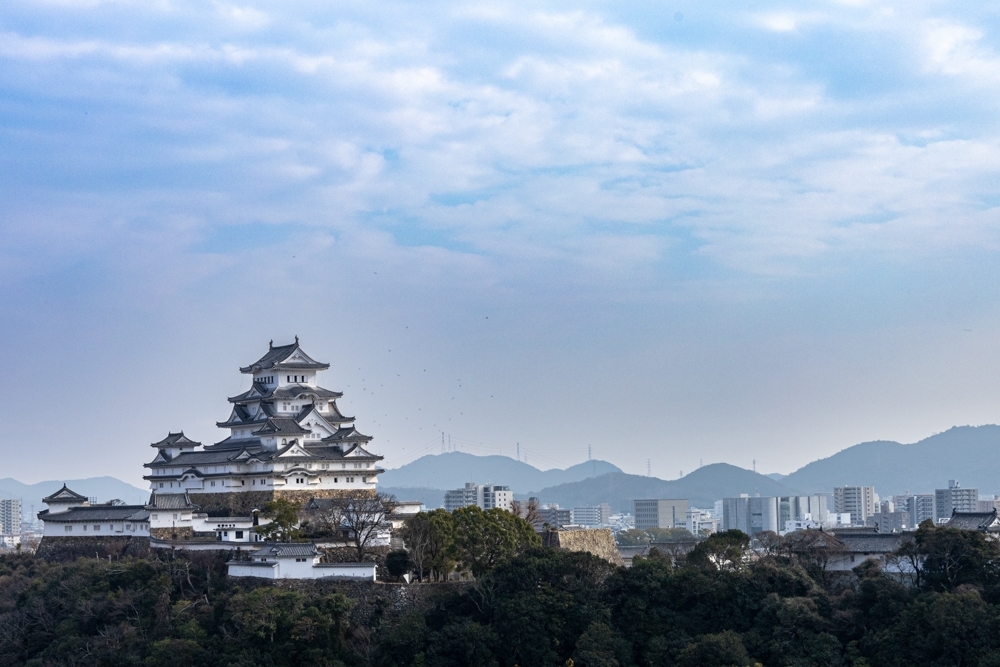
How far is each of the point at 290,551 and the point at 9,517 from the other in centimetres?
12664

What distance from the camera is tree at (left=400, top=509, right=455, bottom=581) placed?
31.6 m

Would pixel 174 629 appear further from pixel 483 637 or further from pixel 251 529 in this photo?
pixel 483 637

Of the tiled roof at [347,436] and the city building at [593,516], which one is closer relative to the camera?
the tiled roof at [347,436]

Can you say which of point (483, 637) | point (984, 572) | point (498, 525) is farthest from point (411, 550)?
point (984, 572)

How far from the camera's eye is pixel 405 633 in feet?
93.4

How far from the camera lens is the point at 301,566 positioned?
30688 millimetres

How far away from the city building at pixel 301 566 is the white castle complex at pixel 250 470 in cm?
261

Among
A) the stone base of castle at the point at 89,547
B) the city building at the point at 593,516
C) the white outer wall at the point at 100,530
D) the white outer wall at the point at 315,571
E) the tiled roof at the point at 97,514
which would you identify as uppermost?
the tiled roof at the point at 97,514

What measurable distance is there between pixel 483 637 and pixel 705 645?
512 centimetres

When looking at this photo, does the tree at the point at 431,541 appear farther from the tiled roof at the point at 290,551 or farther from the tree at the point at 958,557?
the tree at the point at 958,557

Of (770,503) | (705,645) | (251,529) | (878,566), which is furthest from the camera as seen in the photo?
(770,503)

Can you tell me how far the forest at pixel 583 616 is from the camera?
87.0 feet

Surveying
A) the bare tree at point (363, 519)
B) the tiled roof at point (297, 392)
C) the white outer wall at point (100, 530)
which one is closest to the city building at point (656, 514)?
the tiled roof at point (297, 392)

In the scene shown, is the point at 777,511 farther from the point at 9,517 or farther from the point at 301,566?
the point at 301,566
